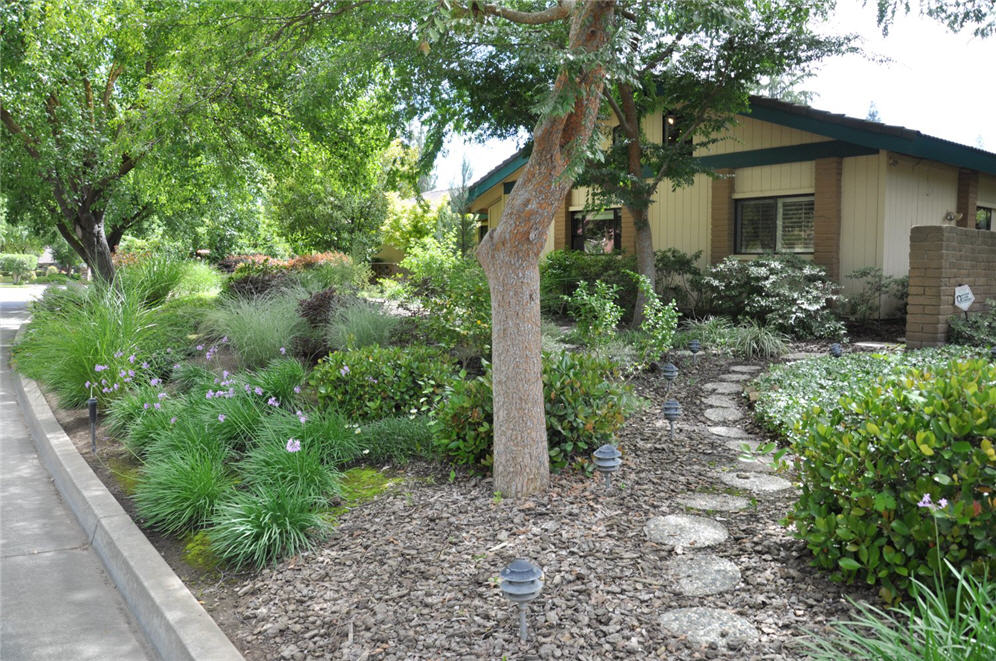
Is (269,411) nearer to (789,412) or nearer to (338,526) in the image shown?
A: (338,526)

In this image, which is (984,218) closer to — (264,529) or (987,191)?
(987,191)

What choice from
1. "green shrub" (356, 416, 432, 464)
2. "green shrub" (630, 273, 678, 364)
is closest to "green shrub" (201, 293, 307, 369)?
"green shrub" (356, 416, 432, 464)

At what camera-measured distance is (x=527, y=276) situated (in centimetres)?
386

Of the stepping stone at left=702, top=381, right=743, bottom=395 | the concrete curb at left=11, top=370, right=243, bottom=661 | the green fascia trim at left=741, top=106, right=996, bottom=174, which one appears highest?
the green fascia trim at left=741, top=106, right=996, bottom=174

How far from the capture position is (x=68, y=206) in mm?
14047

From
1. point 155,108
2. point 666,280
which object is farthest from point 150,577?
point 666,280

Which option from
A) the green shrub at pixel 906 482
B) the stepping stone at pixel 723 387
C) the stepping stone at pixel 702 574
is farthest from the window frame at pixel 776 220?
the stepping stone at pixel 702 574

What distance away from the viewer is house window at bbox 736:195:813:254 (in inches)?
455

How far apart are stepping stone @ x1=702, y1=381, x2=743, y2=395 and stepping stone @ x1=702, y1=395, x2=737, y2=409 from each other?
195mm

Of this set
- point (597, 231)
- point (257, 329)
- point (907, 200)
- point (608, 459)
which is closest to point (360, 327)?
point (257, 329)

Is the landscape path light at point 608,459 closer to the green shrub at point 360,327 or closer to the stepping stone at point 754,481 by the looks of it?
the stepping stone at point 754,481

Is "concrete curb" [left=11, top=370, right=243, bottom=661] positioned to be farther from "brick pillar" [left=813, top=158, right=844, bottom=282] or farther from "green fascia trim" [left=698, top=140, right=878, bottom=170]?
"brick pillar" [left=813, top=158, right=844, bottom=282]

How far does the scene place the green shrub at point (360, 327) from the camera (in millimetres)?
7621

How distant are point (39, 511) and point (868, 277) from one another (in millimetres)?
10970
